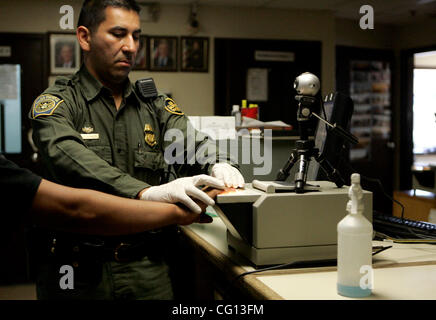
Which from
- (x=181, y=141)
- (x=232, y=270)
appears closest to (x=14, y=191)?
(x=232, y=270)

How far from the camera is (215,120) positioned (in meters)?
2.28

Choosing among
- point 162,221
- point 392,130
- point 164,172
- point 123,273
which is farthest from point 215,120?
point 392,130

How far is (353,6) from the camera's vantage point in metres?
5.38

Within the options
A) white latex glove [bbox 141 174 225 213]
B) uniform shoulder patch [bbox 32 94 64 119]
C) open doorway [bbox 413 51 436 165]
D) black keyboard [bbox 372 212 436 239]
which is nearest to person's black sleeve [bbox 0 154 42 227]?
white latex glove [bbox 141 174 225 213]

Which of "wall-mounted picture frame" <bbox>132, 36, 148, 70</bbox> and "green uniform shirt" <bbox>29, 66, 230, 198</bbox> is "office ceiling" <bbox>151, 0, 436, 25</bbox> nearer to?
"wall-mounted picture frame" <bbox>132, 36, 148, 70</bbox>

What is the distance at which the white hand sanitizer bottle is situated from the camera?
101 cm

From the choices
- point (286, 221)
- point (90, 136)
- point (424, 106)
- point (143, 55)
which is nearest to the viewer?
point (286, 221)

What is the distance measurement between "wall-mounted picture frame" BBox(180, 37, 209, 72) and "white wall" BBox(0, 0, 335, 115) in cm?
6

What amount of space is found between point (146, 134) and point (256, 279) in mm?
771

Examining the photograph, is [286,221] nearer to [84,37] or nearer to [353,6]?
Answer: [84,37]

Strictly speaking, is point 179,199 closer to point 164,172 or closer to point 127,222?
point 127,222

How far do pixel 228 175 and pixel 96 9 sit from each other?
→ 2.68ft

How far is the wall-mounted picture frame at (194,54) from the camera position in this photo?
201 inches

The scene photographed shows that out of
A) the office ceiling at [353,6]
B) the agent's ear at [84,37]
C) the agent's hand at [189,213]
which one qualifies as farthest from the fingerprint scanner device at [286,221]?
the office ceiling at [353,6]
